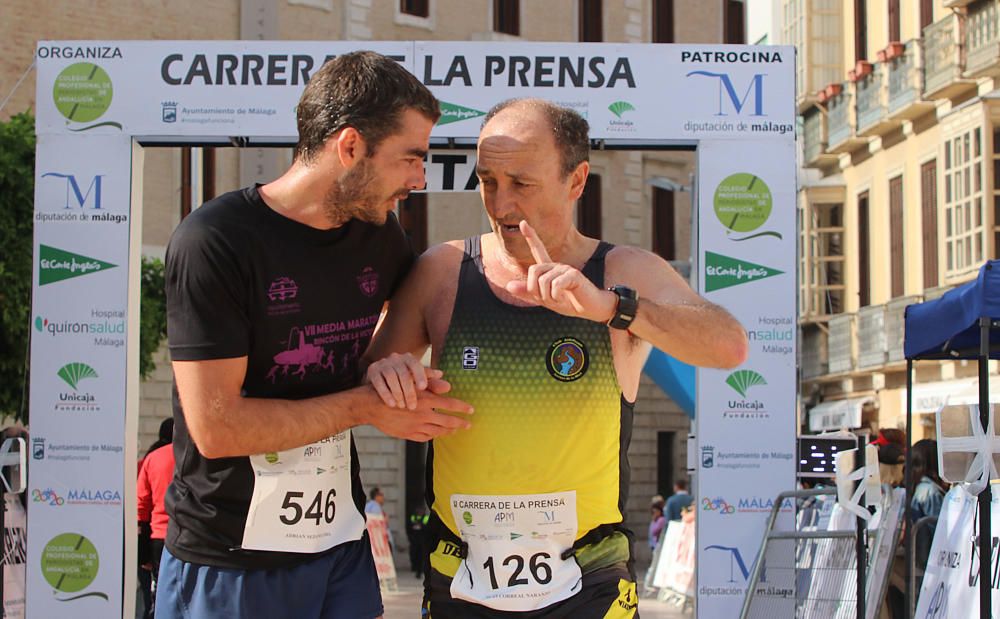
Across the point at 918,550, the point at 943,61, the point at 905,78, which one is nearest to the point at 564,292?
the point at 918,550

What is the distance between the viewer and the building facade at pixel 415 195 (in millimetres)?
25469

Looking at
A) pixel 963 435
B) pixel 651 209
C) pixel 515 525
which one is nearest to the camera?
pixel 515 525

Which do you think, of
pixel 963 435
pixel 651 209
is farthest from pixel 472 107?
pixel 651 209

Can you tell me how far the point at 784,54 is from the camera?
33.9ft

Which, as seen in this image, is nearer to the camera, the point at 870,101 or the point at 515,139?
the point at 515,139

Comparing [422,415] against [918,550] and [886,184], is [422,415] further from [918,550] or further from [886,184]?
[886,184]

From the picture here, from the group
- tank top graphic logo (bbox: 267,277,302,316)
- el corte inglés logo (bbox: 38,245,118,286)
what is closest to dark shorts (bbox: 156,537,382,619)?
tank top graphic logo (bbox: 267,277,302,316)

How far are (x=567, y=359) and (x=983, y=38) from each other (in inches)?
842

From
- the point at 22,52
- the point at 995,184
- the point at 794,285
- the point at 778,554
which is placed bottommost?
the point at 778,554

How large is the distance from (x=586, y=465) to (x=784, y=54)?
7232 mm

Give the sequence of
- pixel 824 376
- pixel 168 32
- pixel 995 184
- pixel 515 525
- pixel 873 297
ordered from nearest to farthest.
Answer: pixel 515 525, pixel 995 184, pixel 168 32, pixel 873 297, pixel 824 376

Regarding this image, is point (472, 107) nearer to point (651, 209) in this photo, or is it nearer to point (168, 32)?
point (168, 32)

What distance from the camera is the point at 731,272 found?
408 inches

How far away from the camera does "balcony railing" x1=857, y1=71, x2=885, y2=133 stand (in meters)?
28.3
